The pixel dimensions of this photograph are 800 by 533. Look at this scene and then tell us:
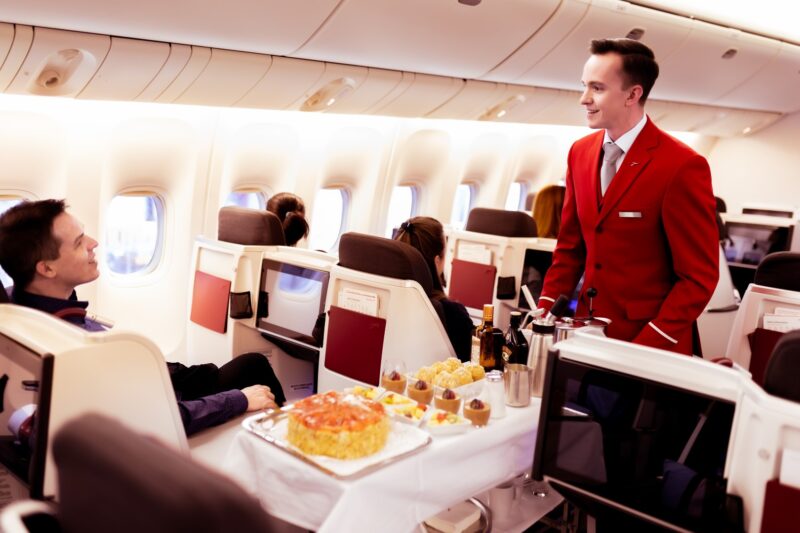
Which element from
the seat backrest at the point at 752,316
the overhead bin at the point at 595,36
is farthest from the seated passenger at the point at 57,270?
the overhead bin at the point at 595,36

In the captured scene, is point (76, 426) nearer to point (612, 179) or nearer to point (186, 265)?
point (612, 179)

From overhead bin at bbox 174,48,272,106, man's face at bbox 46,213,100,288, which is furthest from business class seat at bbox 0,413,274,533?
overhead bin at bbox 174,48,272,106

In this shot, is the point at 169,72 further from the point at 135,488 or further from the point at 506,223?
the point at 135,488

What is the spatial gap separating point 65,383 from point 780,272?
10.0ft

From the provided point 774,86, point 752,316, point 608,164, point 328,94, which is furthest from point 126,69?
point 774,86

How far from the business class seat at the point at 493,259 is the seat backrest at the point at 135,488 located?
4120 millimetres

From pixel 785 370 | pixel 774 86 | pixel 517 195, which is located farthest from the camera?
pixel 517 195

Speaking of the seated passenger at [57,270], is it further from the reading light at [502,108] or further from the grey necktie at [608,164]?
the reading light at [502,108]

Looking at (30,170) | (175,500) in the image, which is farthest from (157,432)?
(30,170)

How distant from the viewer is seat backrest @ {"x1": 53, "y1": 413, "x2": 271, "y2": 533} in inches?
40.6

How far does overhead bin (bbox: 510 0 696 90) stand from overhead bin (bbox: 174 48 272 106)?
2016 millimetres

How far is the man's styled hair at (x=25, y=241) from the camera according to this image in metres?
2.82

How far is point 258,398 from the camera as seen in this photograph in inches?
119

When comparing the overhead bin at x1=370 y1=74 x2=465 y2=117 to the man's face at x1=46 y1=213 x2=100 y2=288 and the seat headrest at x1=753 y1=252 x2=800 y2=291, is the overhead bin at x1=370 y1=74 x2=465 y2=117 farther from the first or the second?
the man's face at x1=46 y1=213 x2=100 y2=288
